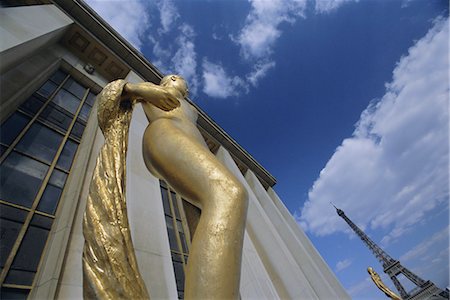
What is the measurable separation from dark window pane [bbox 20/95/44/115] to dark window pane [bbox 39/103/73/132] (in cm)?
18

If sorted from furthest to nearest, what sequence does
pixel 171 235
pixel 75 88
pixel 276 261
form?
1. pixel 276 261
2. pixel 75 88
3. pixel 171 235

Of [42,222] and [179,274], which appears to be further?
[179,274]

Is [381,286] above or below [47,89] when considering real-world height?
below

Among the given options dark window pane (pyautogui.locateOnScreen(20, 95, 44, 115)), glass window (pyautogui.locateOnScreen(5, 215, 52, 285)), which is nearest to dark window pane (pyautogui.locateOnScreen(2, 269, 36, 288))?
glass window (pyautogui.locateOnScreen(5, 215, 52, 285))

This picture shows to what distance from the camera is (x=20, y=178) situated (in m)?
5.08

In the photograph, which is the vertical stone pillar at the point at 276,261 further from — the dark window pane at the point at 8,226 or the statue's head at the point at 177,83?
the statue's head at the point at 177,83

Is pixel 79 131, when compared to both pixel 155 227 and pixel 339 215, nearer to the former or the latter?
pixel 155 227

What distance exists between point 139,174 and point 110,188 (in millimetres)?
4901

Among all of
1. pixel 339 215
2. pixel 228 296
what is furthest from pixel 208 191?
pixel 339 215

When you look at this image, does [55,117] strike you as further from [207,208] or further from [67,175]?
[207,208]

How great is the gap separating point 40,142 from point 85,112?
94.1 inches

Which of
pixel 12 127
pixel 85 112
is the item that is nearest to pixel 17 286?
pixel 12 127

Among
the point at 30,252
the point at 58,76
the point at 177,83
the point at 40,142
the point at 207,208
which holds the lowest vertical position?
the point at 207,208

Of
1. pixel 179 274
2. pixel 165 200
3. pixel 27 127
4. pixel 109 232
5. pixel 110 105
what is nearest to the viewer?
pixel 109 232
